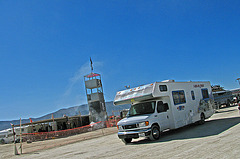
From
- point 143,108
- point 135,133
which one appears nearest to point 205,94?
point 143,108

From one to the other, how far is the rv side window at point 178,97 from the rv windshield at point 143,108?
1.74m

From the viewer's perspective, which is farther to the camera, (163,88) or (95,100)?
(95,100)

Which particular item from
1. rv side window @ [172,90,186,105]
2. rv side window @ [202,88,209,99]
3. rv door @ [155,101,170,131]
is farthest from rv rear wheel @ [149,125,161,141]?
rv side window @ [202,88,209,99]

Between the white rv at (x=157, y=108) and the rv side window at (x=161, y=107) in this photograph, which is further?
the rv side window at (x=161, y=107)

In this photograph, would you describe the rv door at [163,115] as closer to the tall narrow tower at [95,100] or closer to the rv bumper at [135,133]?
the rv bumper at [135,133]

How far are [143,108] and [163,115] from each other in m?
1.09

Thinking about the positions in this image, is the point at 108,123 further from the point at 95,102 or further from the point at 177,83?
the point at 177,83

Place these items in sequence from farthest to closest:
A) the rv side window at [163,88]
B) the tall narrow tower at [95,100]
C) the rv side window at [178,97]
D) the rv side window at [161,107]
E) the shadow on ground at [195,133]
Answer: the tall narrow tower at [95,100] < the rv side window at [178,97] < the rv side window at [163,88] < the rv side window at [161,107] < the shadow on ground at [195,133]

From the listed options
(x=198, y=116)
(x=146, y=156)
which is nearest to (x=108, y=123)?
(x=198, y=116)

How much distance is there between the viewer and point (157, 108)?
423 inches

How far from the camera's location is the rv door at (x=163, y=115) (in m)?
10.7

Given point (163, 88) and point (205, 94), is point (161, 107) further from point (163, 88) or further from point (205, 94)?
point (205, 94)

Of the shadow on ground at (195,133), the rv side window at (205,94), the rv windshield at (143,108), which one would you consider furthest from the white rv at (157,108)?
the rv side window at (205,94)

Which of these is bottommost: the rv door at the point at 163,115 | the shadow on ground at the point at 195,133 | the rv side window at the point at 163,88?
the shadow on ground at the point at 195,133
